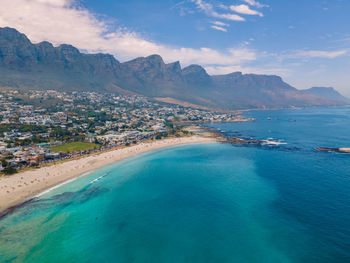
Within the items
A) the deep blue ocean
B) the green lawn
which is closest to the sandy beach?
the deep blue ocean

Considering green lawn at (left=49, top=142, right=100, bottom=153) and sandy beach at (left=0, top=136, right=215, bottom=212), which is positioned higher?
green lawn at (left=49, top=142, right=100, bottom=153)

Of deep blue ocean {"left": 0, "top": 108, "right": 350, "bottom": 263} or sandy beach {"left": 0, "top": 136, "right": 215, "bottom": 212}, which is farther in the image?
sandy beach {"left": 0, "top": 136, "right": 215, "bottom": 212}

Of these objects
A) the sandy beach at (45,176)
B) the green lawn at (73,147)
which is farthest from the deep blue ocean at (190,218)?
the green lawn at (73,147)

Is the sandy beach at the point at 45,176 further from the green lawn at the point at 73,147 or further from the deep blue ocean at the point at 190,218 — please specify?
the green lawn at the point at 73,147

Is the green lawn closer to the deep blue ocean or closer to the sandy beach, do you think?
the sandy beach

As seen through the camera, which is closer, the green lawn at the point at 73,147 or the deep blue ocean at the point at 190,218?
the deep blue ocean at the point at 190,218

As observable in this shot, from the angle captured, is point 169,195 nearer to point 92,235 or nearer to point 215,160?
point 92,235

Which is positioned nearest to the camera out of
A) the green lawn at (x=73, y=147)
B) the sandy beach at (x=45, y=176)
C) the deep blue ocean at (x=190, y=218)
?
the deep blue ocean at (x=190, y=218)
